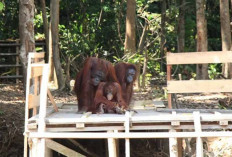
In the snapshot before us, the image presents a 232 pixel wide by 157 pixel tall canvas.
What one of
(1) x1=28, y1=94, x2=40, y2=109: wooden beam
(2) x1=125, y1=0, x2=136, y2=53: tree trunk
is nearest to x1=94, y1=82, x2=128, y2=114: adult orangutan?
(1) x1=28, y1=94, x2=40, y2=109: wooden beam

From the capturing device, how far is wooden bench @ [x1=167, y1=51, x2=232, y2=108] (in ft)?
23.5

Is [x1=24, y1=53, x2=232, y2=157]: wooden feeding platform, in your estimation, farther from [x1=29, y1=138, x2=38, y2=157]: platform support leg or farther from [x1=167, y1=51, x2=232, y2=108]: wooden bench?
[x1=167, y1=51, x2=232, y2=108]: wooden bench

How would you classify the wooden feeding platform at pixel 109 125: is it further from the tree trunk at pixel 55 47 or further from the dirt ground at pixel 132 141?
the tree trunk at pixel 55 47

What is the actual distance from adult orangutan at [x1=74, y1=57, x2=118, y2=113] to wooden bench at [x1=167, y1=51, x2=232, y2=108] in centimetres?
90

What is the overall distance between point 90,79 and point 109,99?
0.42 meters

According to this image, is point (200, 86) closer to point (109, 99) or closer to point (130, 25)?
point (109, 99)

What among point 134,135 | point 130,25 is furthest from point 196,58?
point 130,25

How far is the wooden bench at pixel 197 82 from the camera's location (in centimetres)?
717

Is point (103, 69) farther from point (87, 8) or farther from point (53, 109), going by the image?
point (87, 8)

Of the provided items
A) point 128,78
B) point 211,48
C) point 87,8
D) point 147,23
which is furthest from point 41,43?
point 128,78

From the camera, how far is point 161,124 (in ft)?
19.6

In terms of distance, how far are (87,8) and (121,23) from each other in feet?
5.05

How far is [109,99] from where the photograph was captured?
6.77 metres

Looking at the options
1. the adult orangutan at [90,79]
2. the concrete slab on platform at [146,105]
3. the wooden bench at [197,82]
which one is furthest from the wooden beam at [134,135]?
the concrete slab on platform at [146,105]
